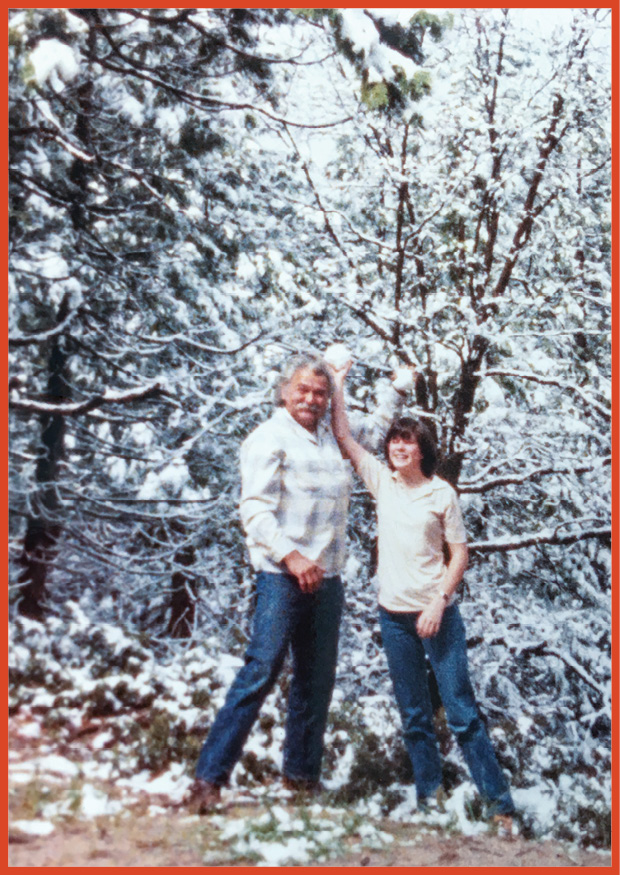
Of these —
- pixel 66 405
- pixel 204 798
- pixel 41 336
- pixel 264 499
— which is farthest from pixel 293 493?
pixel 41 336

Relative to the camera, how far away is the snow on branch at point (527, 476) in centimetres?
361

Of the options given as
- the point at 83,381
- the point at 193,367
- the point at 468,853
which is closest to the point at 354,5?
the point at 193,367

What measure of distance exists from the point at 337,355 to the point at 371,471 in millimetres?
534

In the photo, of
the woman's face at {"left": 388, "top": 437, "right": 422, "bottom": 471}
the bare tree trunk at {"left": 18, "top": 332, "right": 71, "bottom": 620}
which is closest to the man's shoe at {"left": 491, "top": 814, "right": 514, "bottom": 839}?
the woman's face at {"left": 388, "top": 437, "right": 422, "bottom": 471}

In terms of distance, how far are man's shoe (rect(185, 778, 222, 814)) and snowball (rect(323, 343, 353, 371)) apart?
5.85 feet

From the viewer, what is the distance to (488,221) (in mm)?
3686

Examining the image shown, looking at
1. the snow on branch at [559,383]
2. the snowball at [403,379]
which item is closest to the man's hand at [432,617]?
the snowball at [403,379]

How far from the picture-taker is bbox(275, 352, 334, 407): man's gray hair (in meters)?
3.41

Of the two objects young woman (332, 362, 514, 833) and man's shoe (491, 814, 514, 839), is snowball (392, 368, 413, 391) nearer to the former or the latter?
young woman (332, 362, 514, 833)

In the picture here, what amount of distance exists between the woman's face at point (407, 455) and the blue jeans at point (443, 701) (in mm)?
614

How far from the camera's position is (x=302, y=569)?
3033mm

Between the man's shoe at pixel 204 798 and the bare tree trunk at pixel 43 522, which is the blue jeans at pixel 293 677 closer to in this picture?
the man's shoe at pixel 204 798

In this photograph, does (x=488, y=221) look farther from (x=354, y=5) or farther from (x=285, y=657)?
(x=285, y=657)

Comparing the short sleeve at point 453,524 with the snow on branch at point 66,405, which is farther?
the snow on branch at point 66,405
